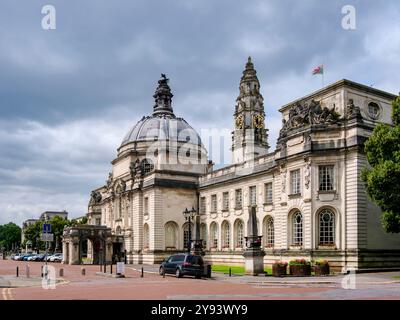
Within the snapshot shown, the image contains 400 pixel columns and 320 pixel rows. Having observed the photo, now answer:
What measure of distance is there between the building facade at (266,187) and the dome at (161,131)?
20 cm

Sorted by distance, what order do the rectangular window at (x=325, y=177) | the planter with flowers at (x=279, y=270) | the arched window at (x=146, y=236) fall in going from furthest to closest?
the arched window at (x=146, y=236) < the rectangular window at (x=325, y=177) < the planter with flowers at (x=279, y=270)

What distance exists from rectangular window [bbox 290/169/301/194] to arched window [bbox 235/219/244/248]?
1388 cm

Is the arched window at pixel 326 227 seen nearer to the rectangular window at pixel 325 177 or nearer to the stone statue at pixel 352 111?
the rectangular window at pixel 325 177

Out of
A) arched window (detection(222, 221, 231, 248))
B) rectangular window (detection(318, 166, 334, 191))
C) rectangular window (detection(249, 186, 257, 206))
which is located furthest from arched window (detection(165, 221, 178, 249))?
rectangular window (detection(318, 166, 334, 191))

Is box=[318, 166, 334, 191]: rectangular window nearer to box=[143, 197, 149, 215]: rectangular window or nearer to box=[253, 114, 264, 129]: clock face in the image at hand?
box=[143, 197, 149, 215]: rectangular window

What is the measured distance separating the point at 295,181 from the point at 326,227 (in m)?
4.60

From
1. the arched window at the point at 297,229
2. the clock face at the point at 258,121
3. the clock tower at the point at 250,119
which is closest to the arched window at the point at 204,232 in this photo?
the arched window at the point at 297,229

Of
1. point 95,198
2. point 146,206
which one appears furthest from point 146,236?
point 95,198

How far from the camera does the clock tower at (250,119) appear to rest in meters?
88.9

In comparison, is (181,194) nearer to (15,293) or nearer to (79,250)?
(79,250)

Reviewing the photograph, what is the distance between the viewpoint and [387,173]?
3106 cm

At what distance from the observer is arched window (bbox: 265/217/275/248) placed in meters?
51.5

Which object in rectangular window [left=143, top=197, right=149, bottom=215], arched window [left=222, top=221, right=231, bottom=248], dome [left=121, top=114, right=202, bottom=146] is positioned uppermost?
dome [left=121, top=114, right=202, bottom=146]
